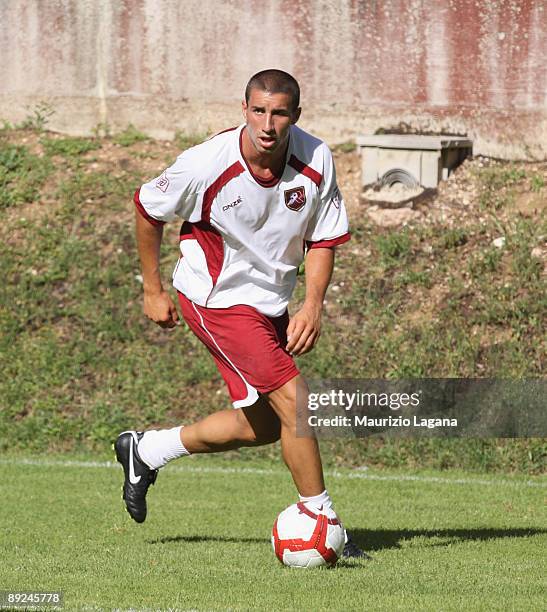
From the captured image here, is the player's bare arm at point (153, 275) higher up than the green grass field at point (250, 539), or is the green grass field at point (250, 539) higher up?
the player's bare arm at point (153, 275)

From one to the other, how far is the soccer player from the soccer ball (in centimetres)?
11

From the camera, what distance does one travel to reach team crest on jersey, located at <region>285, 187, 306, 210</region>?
6195 millimetres

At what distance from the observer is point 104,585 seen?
5.47m

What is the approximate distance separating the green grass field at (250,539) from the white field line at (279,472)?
0.6 inches

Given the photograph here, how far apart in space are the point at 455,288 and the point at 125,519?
514 cm

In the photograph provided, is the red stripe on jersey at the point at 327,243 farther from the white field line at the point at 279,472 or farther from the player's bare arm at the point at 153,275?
the white field line at the point at 279,472

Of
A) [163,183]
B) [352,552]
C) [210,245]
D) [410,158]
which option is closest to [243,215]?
[210,245]

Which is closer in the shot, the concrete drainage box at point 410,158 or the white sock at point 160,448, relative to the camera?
the white sock at point 160,448

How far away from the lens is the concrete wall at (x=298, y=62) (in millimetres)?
13156

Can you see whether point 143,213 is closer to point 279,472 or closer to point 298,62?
point 279,472

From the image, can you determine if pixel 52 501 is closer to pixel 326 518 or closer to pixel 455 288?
pixel 326 518

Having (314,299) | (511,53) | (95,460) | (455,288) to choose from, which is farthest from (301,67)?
(314,299)

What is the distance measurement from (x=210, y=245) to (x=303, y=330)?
28.9 inches

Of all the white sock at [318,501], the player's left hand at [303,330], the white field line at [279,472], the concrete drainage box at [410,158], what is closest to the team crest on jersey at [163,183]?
the player's left hand at [303,330]
